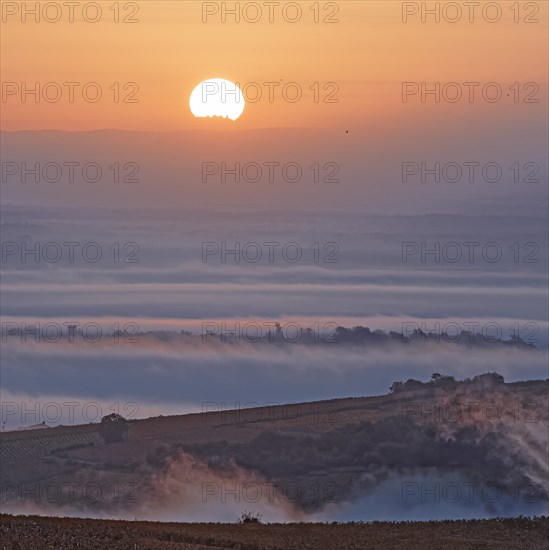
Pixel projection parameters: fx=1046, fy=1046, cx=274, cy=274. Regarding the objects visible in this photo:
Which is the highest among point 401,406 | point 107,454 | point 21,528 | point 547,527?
point 401,406

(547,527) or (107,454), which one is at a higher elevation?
(107,454)

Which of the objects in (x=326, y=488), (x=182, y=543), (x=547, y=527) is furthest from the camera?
(x=326, y=488)

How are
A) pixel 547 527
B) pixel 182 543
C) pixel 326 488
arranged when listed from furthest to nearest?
pixel 326 488 → pixel 547 527 → pixel 182 543

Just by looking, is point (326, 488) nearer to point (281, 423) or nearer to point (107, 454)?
point (281, 423)

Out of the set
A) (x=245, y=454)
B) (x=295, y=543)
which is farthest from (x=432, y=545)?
(x=245, y=454)

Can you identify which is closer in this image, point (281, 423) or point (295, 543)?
point (295, 543)

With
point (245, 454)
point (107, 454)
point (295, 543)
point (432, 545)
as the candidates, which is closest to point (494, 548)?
point (432, 545)

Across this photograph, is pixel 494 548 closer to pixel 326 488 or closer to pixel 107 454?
pixel 326 488
